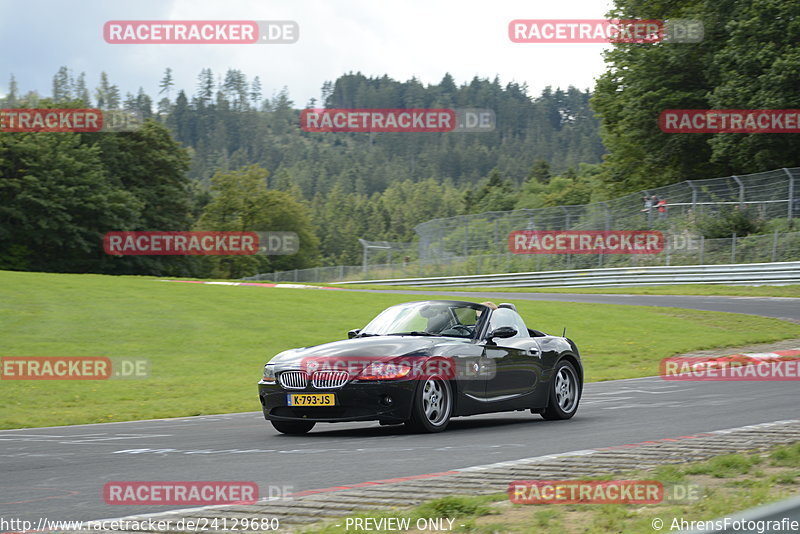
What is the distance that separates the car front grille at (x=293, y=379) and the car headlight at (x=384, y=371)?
601 mm

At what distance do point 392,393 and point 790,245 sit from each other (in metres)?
33.9

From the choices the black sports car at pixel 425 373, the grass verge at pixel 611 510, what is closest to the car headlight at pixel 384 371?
the black sports car at pixel 425 373

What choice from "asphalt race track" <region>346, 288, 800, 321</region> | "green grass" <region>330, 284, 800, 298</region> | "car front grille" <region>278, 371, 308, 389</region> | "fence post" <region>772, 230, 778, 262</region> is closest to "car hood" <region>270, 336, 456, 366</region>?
"car front grille" <region>278, 371, 308, 389</region>

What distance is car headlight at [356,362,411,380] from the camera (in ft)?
31.6

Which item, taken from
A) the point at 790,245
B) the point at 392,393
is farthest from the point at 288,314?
the point at 790,245

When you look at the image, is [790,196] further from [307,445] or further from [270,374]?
[307,445]

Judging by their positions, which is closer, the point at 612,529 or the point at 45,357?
the point at 612,529

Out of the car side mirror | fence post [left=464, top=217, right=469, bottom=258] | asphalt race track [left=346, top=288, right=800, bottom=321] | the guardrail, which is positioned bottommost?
asphalt race track [left=346, top=288, right=800, bottom=321]

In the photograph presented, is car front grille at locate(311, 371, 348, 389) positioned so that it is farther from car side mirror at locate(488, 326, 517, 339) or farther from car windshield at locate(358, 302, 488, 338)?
car side mirror at locate(488, 326, 517, 339)

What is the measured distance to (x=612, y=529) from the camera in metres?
5.14

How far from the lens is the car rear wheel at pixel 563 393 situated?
11.5 metres

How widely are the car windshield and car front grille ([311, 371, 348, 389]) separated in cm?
122

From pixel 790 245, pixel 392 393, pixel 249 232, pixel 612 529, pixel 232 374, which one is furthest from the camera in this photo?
pixel 249 232

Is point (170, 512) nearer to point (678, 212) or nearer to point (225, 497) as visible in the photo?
point (225, 497)
